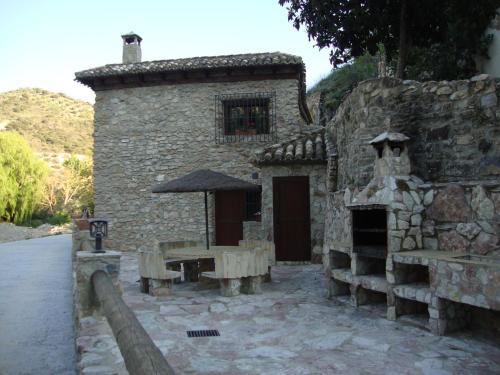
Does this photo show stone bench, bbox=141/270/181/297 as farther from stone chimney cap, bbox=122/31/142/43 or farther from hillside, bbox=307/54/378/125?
hillside, bbox=307/54/378/125

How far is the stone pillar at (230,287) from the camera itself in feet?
23.1

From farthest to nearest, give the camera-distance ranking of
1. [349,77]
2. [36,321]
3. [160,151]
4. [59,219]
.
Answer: [59,219], [349,77], [160,151], [36,321]

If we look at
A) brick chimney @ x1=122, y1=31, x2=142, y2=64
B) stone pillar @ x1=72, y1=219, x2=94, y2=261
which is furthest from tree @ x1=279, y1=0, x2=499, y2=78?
stone pillar @ x1=72, y1=219, x2=94, y2=261

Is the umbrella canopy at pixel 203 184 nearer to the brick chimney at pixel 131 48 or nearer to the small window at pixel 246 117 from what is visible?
the small window at pixel 246 117

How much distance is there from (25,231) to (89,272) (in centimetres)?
2465

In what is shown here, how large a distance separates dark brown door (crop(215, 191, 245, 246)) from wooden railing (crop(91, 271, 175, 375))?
932cm

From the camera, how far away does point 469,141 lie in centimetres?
639

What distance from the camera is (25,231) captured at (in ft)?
86.2

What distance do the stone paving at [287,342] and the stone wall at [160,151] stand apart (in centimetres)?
698

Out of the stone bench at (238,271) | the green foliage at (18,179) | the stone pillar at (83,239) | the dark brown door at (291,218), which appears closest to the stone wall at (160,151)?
the dark brown door at (291,218)

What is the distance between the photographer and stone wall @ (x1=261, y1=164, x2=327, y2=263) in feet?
35.7

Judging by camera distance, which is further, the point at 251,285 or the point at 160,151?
the point at 160,151

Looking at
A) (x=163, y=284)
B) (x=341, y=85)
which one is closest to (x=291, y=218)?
(x=163, y=284)

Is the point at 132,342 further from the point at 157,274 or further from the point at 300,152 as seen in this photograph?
the point at 300,152
